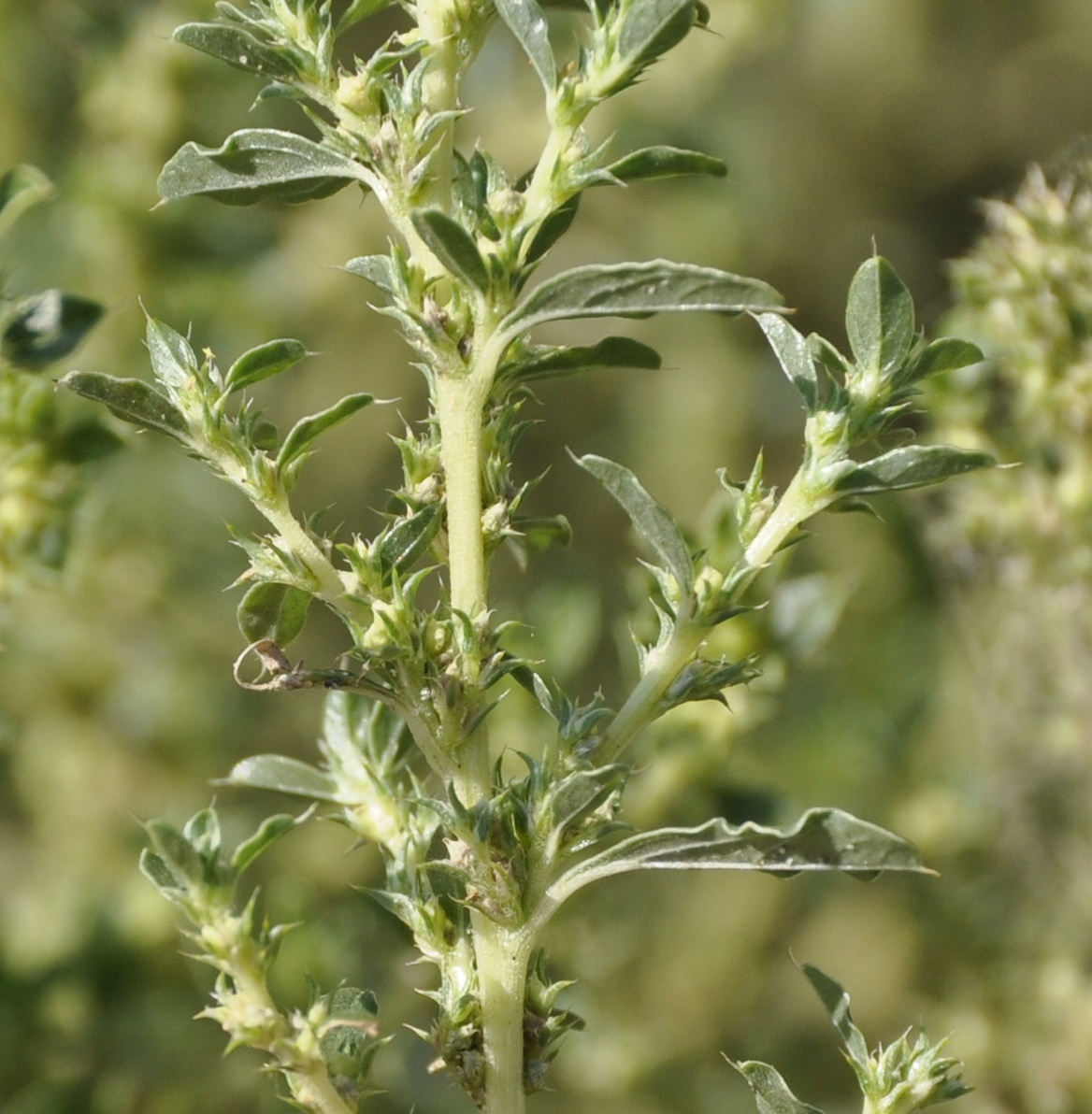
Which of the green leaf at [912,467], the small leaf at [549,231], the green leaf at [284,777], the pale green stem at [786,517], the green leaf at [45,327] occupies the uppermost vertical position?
the small leaf at [549,231]

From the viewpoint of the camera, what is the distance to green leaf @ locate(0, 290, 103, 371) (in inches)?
29.4

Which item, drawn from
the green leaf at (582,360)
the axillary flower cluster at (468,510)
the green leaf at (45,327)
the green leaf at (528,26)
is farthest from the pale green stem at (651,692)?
the green leaf at (45,327)

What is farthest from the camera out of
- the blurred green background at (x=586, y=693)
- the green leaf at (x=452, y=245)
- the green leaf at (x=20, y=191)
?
the blurred green background at (x=586, y=693)

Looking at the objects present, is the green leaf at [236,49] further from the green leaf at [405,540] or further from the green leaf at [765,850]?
the green leaf at [765,850]

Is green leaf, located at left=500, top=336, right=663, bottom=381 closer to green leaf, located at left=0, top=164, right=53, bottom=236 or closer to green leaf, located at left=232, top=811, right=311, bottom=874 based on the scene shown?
green leaf, located at left=232, top=811, right=311, bottom=874

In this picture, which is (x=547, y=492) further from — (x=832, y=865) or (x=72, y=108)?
(x=832, y=865)

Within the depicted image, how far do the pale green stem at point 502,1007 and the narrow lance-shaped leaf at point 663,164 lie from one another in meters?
A: 0.28

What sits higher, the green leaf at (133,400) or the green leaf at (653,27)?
the green leaf at (653,27)

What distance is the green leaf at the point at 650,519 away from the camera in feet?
1.60

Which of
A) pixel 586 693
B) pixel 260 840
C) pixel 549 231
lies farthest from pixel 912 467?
pixel 586 693

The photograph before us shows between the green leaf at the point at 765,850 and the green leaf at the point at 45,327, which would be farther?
the green leaf at the point at 45,327

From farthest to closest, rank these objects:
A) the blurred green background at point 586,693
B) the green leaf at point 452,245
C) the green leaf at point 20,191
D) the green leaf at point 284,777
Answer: the blurred green background at point 586,693 → the green leaf at point 20,191 → the green leaf at point 284,777 → the green leaf at point 452,245

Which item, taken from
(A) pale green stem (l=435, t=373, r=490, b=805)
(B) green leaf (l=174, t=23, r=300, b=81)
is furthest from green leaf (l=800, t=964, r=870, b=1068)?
(B) green leaf (l=174, t=23, r=300, b=81)

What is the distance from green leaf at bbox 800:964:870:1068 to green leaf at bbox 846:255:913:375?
231 millimetres
